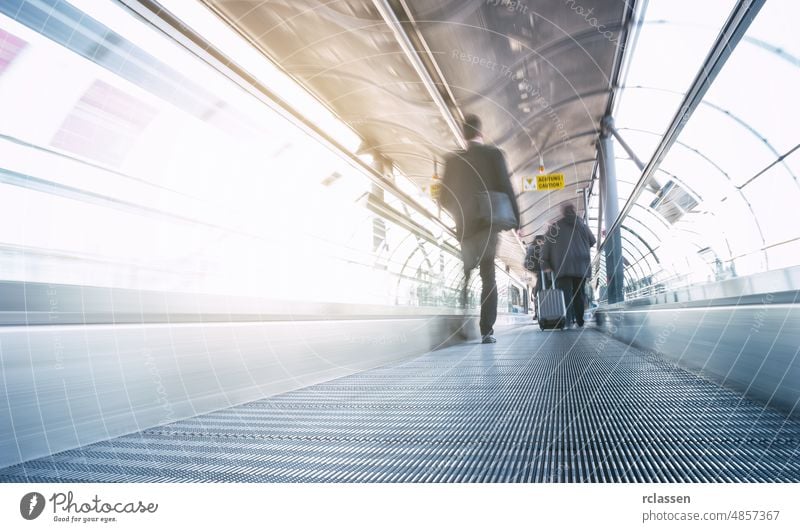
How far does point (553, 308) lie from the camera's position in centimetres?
533

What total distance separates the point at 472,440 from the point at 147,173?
142 centimetres

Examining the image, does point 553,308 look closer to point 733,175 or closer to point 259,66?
point 733,175

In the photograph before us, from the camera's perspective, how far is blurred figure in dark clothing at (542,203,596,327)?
5.02 meters

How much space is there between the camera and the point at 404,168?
4105mm

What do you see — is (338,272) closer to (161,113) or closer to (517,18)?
(161,113)

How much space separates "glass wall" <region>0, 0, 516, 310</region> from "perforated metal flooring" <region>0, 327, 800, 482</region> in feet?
1.52

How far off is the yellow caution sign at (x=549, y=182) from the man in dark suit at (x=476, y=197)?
2.42 metres

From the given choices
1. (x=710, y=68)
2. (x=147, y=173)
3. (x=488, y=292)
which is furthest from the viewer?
(x=488, y=292)

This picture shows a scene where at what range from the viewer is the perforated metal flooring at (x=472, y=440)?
0.70m

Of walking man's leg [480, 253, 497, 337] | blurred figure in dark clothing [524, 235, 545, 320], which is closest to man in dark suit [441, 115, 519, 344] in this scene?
walking man's leg [480, 253, 497, 337]

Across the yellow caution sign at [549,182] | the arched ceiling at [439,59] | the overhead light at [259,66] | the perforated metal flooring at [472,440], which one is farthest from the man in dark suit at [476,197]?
the yellow caution sign at [549,182]

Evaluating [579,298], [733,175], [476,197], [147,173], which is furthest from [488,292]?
[147,173]

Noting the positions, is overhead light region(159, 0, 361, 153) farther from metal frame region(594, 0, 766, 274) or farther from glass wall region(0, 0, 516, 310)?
metal frame region(594, 0, 766, 274)

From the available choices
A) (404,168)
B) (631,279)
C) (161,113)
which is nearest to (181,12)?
(161,113)
